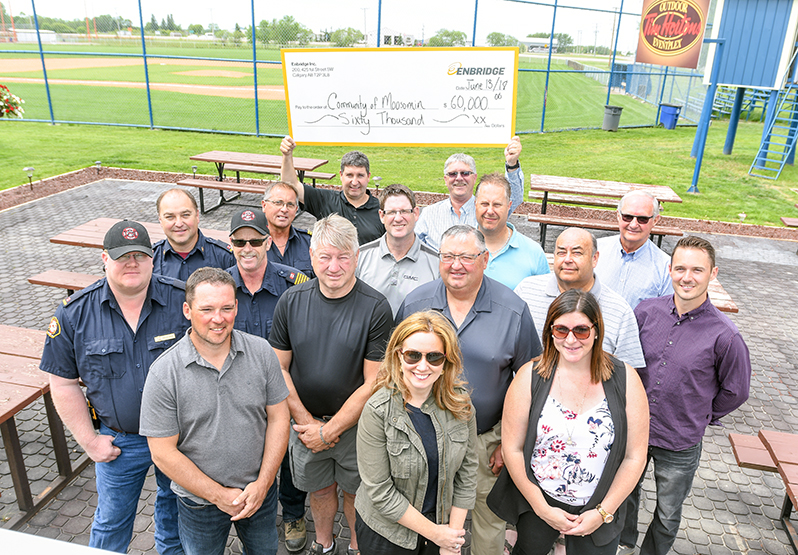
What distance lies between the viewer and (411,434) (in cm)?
253

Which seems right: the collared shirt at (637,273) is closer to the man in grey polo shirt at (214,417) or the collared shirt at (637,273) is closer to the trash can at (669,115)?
the man in grey polo shirt at (214,417)

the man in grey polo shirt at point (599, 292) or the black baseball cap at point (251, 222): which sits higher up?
the black baseball cap at point (251, 222)

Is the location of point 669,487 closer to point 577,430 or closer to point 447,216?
point 577,430

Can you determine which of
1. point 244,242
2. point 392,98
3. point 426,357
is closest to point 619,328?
point 426,357

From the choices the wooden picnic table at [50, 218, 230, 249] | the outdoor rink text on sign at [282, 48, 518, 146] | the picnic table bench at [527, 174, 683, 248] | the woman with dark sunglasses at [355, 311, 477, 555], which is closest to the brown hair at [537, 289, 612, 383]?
the woman with dark sunglasses at [355, 311, 477, 555]

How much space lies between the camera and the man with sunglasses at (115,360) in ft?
9.95

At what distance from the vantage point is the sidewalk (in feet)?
12.7

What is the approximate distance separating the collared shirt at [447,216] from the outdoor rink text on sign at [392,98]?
0.59 m

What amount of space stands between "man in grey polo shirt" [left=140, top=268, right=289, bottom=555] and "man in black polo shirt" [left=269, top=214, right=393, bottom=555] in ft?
0.93

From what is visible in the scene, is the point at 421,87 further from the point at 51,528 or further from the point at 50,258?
the point at 50,258

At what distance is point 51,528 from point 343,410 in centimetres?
234

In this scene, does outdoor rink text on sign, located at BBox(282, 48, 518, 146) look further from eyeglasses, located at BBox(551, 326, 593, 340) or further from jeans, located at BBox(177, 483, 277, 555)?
jeans, located at BBox(177, 483, 277, 555)

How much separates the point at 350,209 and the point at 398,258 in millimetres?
1374

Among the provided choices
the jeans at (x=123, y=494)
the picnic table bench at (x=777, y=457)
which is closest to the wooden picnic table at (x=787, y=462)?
the picnic table bench at (x=777, y=457)
